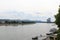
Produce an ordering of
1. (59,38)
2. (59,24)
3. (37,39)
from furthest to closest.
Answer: (37,39) → (59,24) → (59,38)

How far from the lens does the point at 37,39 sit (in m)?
34.3

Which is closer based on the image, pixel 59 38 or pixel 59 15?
pixel 59 38

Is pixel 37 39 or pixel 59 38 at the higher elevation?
pixel 59 38

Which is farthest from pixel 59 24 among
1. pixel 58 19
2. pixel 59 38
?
pixel 59 38

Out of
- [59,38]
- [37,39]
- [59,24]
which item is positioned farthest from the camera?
[37,39]

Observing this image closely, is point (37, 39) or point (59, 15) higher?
point (59, 15)

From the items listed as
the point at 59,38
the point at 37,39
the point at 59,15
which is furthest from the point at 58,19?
the point at 37,39

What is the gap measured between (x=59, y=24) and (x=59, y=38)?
4231 millimetres

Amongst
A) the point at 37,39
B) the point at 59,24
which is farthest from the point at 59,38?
the point at 37,39

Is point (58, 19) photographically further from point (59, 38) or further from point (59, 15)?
point (59, 38)

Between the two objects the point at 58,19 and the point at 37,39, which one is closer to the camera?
the point at 58,19

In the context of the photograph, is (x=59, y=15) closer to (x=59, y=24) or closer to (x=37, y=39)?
(x=59, y=24)

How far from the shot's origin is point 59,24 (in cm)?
1434

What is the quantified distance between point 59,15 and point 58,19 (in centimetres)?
31
